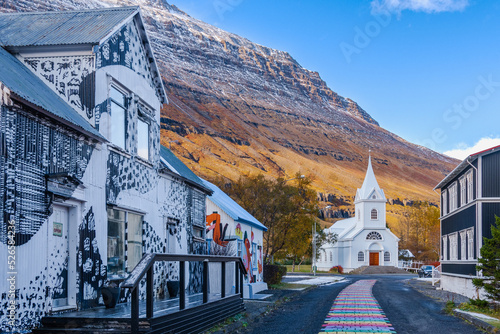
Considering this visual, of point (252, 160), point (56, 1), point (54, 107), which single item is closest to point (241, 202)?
point (54, 107)

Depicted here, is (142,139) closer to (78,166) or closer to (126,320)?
(78,166)

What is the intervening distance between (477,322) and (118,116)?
34.9 feet

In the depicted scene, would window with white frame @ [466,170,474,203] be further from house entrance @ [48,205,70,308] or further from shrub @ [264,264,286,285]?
house entrance @ [48,205,70,308]

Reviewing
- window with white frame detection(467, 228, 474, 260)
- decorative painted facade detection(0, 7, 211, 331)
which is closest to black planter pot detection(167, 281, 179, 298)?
decorative painted facade detection(0, 7, 211, 331)

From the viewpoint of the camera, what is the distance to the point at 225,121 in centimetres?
19438

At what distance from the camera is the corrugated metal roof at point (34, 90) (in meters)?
9.92

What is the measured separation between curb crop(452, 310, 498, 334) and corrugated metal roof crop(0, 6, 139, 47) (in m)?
11.1

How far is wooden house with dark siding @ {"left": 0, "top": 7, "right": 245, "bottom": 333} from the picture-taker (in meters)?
9.43

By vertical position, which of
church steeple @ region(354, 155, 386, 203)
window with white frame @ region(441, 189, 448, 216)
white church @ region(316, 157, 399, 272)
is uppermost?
church steeple @ region(354, 155, 386, 203)

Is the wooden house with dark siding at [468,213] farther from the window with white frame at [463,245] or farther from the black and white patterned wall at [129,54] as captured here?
the black and white patterned wall at [129,54]

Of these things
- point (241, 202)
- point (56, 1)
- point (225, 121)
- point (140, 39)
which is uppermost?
point (56, 1)

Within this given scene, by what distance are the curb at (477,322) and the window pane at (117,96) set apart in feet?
33.7

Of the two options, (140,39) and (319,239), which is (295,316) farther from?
(319,239)

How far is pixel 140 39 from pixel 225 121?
180 meters
